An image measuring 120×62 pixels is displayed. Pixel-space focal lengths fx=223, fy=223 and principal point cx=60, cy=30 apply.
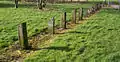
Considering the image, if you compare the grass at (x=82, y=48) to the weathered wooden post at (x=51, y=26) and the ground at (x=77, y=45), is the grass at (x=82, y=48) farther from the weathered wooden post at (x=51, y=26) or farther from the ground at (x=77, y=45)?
the weathered wooden post at (x=51, y=26)

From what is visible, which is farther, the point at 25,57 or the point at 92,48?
the point at 92,48

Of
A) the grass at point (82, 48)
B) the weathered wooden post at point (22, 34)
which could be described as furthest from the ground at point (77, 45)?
the weathered wooden post at point (22, 34)

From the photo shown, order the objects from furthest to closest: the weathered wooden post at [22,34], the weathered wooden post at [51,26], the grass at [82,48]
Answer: the weathered wooden post at [51,26] → the weathered wooden post at [22,34] → the grass at [82,48]

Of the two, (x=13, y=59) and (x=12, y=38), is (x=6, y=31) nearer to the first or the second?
(x=12, y=38)

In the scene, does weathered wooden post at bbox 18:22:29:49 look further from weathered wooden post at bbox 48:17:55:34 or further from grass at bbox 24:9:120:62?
weathered wooden post at bbox 48:17:55:34

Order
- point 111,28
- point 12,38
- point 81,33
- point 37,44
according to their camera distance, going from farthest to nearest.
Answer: point 111,28
point 81,33
point 12,38
point 37,44

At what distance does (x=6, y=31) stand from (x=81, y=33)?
14.5 ft

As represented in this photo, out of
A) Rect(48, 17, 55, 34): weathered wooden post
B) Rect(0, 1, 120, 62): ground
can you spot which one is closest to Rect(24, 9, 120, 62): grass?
Rect(0, 1, 120, 62): ground

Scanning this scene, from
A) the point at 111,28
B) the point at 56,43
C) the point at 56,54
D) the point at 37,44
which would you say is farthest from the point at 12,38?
the point at 111,28

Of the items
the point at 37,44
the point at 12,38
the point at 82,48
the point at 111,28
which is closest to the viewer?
the point at 82,48

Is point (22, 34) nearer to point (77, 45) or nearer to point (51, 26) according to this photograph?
point (77, 45)

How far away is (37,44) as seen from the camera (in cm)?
1046

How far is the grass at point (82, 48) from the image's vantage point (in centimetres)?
856

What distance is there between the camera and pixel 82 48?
9.76m
